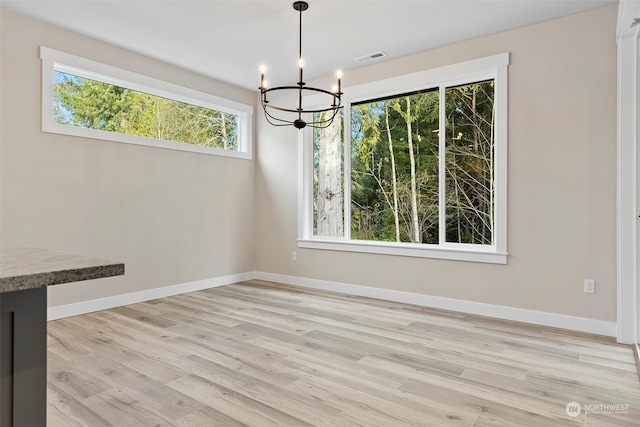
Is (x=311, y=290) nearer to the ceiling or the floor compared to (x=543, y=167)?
nearer to the floor

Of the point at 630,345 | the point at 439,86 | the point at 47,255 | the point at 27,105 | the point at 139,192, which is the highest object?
the point at 439,86

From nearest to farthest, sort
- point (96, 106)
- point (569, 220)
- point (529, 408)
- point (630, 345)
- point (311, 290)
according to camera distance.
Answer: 1. point (529, 408)
2. point (630, 345)
3. point (569, 220)
4. point (96, 106)
5. point (311, 290)

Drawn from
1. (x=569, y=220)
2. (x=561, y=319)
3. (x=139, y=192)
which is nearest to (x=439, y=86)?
(x=569, y=220)

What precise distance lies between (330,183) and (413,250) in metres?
1.52

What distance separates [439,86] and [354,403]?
3481 mm

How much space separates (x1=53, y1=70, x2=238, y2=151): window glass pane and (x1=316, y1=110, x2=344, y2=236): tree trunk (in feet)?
4.58

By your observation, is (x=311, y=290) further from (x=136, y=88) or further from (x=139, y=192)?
(x=136, y=88)

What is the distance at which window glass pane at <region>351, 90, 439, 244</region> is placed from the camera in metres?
4.36

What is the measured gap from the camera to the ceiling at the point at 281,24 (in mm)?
3246

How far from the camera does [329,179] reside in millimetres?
5176

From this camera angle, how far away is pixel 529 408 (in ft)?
6.73

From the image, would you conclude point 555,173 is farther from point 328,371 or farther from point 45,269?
point 45,269

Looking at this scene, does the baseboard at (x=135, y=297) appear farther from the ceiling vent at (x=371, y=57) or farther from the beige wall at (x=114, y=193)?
the ceiling vent at (x=371, y=57)

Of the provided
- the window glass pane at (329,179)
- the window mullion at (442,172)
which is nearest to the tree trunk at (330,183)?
the window glass pane at (329,179)
